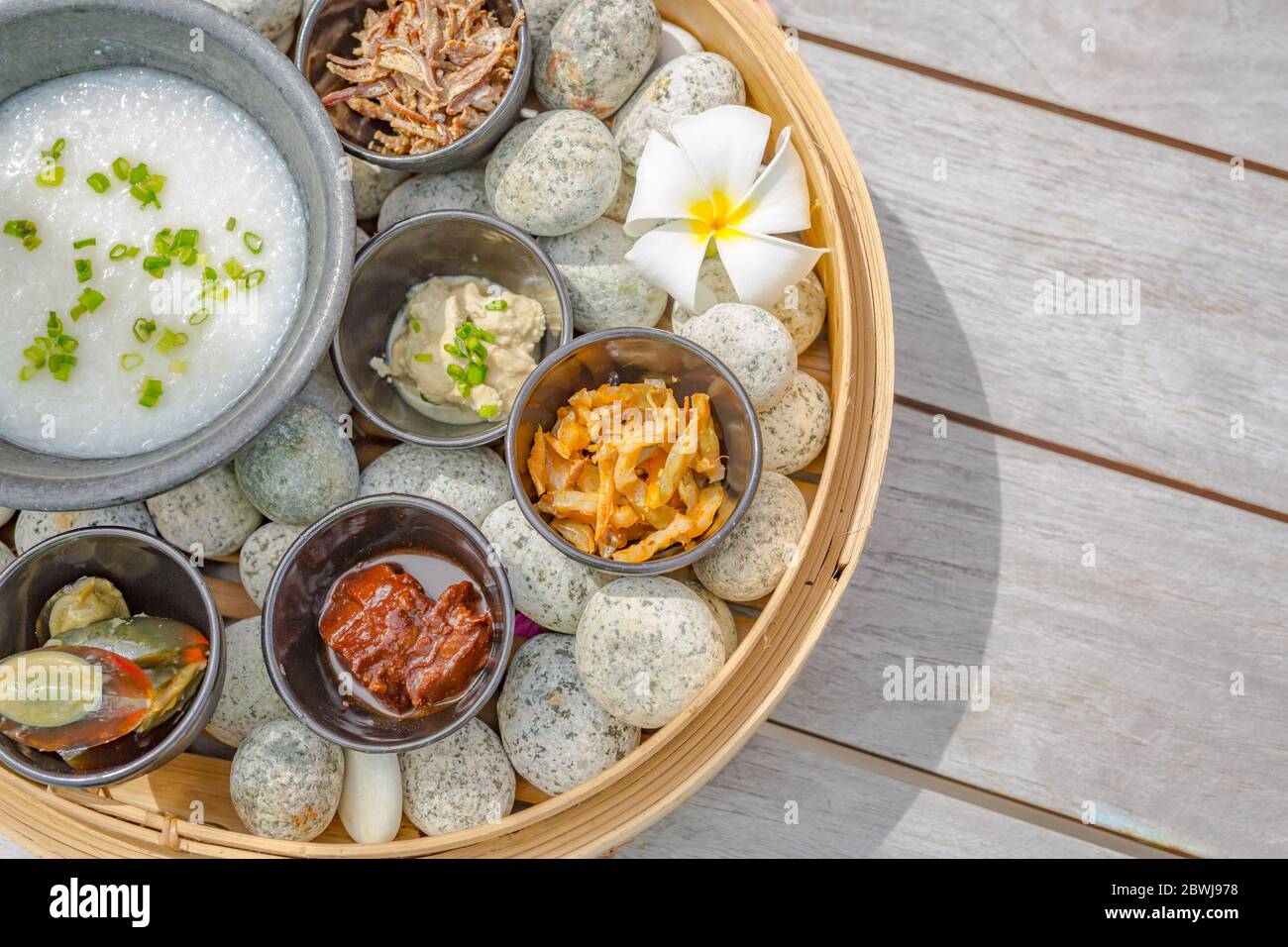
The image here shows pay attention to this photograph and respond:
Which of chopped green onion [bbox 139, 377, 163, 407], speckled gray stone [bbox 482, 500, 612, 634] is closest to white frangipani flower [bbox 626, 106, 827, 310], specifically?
speckled gray stone [bbox 482, 500, 612, 634]

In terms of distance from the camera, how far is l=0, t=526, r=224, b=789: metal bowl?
43.2 inches

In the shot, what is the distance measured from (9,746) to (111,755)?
3.9 inches

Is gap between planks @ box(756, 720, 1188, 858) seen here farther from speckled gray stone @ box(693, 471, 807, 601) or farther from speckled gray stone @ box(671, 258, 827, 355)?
speckled gray stone @ box(671, 258, 827, 355)

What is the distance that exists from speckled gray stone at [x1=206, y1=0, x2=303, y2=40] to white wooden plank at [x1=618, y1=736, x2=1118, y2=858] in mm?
1192

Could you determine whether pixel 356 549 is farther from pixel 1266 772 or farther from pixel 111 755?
pixel 1266 772

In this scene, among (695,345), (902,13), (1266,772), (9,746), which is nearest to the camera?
(9,746)

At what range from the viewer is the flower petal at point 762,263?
48.7 inches

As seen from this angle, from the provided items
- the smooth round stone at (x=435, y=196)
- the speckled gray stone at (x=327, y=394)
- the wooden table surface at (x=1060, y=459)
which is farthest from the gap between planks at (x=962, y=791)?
the smooth round stone at (x=435, y=196)

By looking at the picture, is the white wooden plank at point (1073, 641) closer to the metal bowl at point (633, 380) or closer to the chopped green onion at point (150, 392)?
the metal bowl at point (633, 380)

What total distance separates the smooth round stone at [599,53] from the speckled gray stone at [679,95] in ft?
0.10

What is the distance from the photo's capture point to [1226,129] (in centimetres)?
162

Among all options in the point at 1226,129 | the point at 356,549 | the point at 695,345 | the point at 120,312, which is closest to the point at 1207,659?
the point at 1226,129

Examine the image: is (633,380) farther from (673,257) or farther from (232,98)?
(232,98)

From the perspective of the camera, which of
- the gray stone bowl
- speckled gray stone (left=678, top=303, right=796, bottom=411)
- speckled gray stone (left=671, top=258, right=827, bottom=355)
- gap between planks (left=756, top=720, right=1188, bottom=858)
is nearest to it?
the gray stone bowl
